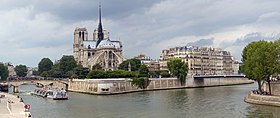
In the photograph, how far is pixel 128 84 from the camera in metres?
76.1

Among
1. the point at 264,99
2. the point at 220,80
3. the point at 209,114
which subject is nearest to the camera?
the point at 209,114

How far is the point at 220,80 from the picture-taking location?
337 ft

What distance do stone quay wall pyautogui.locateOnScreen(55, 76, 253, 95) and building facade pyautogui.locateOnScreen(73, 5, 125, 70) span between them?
3454cm

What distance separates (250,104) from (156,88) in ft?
125

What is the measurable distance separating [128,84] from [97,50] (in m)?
58.9

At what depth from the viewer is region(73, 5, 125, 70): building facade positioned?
126 metres

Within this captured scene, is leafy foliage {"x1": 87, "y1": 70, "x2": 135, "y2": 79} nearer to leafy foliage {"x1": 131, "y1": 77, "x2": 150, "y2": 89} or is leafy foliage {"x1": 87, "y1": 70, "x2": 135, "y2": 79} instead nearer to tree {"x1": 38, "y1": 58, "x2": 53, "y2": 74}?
leafy foliage {"x1": 131, "y1": 77, "x2": 150, "y2": 89}

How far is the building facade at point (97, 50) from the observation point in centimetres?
12550

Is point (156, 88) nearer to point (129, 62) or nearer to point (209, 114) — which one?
point (129, 62)

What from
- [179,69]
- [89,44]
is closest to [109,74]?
[179,69]

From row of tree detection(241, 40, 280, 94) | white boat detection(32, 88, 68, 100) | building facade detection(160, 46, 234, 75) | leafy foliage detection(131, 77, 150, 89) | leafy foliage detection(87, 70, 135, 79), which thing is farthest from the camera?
building facade detection(160, 46, 234, 75)

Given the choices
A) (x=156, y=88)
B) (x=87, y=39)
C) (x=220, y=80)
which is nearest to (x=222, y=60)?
(x=220, y=80)

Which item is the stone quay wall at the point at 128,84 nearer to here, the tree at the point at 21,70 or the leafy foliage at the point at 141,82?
the leafy foliage at the point at 141,82

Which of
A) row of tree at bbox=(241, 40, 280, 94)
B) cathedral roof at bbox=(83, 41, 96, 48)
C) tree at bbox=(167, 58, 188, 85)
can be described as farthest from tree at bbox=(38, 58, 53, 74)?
row of tree at bbox=(241, 40, 280, 94)
